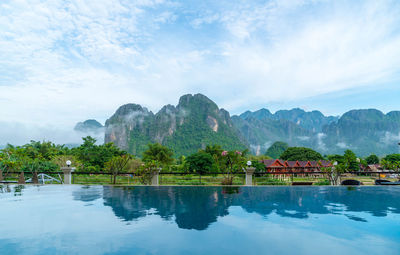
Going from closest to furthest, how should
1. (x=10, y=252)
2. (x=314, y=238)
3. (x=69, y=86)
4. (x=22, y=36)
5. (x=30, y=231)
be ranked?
(x=10, y=252), (x=314, y=238), (x=30, y=231), (x=22, y=36), (x=69, y=86)

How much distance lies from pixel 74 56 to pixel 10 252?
15949 mm

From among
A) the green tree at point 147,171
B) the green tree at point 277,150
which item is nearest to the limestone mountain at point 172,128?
the green tree at point 277,150

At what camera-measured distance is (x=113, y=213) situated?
692 cm

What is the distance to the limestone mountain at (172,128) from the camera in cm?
10556

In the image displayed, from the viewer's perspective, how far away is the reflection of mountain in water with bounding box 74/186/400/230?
6.81 metres

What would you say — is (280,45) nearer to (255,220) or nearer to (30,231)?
(255,220)

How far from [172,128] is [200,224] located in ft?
348

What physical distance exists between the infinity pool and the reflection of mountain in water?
0.03 m

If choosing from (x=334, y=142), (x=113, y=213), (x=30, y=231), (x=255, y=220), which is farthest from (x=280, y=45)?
(x=334, y=142)

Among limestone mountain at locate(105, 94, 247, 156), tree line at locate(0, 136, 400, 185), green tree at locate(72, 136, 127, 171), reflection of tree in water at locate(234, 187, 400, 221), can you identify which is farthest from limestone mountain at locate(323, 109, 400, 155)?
reflection of tree in water at locate(234, 187, 400, 221)

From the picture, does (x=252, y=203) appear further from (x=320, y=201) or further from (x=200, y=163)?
(x=200, y=163)

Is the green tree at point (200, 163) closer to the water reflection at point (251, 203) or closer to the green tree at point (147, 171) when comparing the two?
the green tree at point (147, 171)

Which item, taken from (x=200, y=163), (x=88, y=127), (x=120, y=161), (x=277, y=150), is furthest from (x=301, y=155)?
(x=88, y=127)

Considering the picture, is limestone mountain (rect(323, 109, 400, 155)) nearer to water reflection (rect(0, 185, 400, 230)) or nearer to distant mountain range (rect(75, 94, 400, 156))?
distant mountain range (rect(75, 94, 400, 156))
